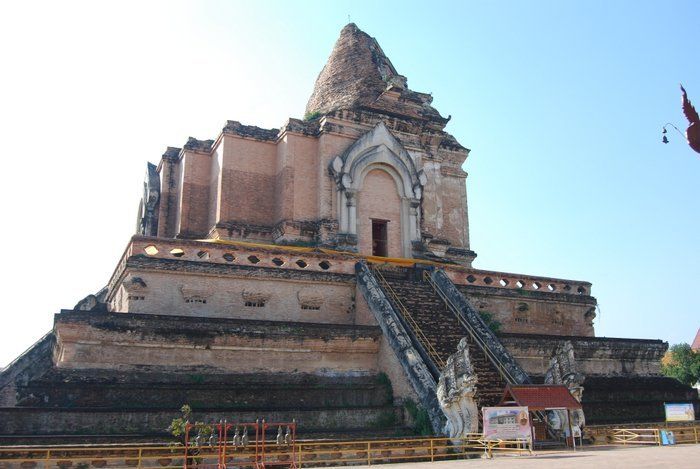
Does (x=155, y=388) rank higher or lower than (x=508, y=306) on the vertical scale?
lower

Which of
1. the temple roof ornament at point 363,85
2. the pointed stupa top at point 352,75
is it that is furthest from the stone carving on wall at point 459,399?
the pointed stupa top at point 352,75

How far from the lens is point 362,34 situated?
28750mm

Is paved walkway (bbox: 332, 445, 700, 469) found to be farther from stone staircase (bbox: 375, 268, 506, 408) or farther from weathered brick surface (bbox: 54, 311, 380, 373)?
weathered brick surface (bbox: 54, 311, 380, 373)

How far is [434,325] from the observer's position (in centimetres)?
1773

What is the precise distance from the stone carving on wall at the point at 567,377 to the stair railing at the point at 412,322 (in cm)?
261

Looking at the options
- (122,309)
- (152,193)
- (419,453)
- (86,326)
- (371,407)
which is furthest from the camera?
(152,193)

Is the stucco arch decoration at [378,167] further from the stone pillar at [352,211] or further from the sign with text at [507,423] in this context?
the sign with text at [507,423]

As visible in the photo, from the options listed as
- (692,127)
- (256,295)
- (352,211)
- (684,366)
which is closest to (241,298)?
(256,295)

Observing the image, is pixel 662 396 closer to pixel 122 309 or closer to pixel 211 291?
pixel 211 291

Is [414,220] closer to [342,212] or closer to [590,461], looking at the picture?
[342,212]

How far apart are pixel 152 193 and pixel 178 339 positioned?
11.8m

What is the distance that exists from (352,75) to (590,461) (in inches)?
758

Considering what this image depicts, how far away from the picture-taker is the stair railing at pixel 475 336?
52.4ft

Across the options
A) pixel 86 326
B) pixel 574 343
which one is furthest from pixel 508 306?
pixel 86 326
